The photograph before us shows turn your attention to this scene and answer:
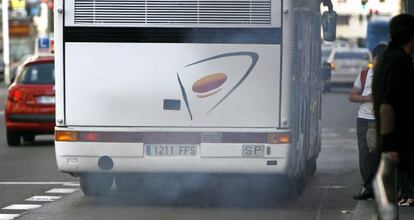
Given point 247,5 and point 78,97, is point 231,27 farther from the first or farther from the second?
point 78,97

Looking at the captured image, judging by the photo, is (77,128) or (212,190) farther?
(212,190)

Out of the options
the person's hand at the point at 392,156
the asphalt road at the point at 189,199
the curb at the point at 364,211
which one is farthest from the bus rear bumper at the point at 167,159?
the person's hand at the point at 392,156

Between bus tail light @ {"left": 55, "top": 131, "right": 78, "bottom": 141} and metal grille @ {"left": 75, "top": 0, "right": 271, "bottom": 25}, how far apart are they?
3.69 feet

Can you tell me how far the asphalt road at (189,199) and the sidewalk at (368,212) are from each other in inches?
4.8

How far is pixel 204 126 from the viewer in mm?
12500

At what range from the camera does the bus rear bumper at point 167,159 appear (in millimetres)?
12414

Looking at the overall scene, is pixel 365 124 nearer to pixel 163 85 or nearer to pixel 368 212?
pixel 368 212

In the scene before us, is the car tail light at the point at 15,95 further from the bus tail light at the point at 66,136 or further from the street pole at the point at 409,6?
the bus tail light at the point at 66,136

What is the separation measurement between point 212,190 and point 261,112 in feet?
7.65

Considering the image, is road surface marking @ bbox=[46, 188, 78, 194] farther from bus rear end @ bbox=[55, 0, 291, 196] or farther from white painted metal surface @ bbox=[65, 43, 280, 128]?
white painted metal surface @ bbox=[65, 43, 280, 128]

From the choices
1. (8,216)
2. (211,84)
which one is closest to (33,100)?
(8,216)

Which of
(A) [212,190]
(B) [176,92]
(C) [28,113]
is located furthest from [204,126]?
(C) [28,113]

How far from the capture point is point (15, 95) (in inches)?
880

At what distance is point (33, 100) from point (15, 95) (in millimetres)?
367
